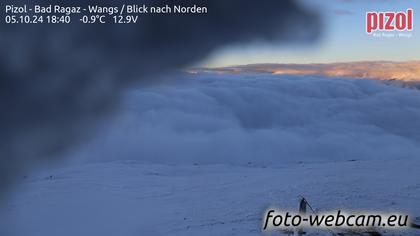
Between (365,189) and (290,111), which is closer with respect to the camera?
(365,189)

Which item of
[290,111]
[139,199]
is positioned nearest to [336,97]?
[290,111]

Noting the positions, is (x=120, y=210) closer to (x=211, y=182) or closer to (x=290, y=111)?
(x=211, y=182)

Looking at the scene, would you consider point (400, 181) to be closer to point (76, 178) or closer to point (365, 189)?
point (365, 189)

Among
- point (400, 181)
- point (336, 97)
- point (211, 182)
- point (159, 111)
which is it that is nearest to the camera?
point (400, 181)

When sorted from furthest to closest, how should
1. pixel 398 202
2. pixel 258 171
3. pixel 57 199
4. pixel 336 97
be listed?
pixel 336 97, pixel 258 171, pixel 57 199, pixel 398 202

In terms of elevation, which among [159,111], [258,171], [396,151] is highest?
[258,171]

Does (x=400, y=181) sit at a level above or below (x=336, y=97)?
above

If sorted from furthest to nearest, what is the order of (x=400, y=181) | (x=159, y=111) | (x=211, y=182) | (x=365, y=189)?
(x=159, y=111), (x=211, y=182), (x=400, y=181), (x=365, y=189)

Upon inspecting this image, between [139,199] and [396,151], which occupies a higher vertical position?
[139,199]

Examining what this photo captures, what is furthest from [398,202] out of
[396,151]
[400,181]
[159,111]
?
[159,111]
